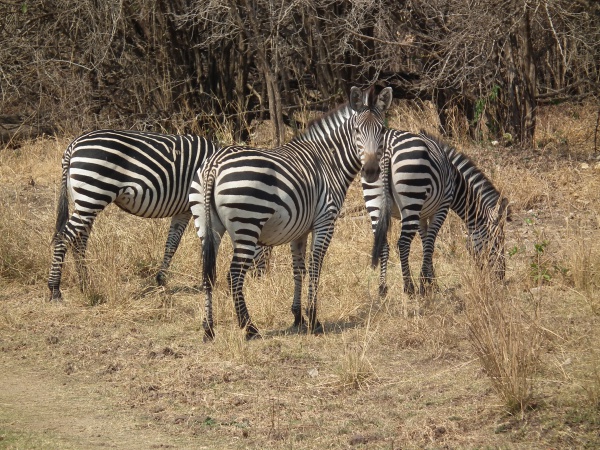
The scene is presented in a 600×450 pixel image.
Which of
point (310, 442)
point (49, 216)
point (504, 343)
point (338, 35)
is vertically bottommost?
point (310, 442)

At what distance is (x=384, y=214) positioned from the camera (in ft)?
25.9

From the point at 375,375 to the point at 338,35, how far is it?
915 centimetres

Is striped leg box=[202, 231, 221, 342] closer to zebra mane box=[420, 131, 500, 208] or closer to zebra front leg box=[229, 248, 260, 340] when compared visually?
zebra front leg box=[229, 248, 260, 340]

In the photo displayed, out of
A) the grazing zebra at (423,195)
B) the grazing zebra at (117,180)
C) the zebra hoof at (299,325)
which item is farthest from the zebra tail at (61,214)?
the grazing zebra at (423,195)

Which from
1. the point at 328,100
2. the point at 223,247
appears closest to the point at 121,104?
the point at 328,100

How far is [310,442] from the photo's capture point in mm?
4984

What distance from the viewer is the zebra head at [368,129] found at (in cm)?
745

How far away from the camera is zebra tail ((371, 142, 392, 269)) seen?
7566 millimetres

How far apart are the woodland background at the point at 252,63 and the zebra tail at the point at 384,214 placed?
3992 mm

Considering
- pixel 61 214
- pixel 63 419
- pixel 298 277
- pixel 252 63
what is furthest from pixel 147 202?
pixel 252 63

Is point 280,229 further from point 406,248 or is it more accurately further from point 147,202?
point 147,202

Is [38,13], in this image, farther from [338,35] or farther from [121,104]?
[338,35]

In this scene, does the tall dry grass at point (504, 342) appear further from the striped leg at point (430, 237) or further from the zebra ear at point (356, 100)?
the striped leg at point (430, 237)

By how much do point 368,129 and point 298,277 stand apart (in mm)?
1397
